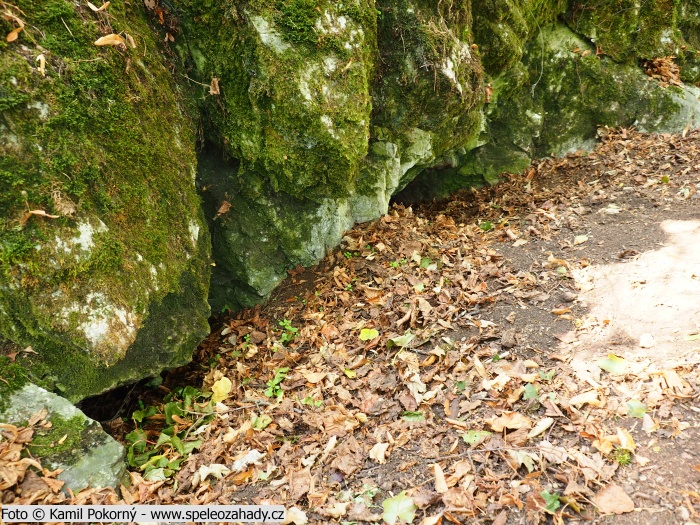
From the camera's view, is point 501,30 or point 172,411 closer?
point 172,411

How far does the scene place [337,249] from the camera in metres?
5.88

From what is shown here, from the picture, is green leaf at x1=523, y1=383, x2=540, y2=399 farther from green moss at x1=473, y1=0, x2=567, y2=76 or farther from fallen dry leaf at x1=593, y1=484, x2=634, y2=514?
green moss at x1=473, y1=0, x2=567, y2=76

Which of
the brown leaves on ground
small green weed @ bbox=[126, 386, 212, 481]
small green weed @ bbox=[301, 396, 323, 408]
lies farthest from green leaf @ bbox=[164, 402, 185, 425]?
small green weed @ bbox=[301, 396, 323, 408]

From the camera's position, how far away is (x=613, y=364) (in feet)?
10.7

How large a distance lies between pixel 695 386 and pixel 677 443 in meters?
0.48

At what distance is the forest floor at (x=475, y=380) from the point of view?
2.74m

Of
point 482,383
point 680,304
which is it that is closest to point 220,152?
point 482,383

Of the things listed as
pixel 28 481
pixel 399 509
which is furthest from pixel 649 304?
pixel 28 481

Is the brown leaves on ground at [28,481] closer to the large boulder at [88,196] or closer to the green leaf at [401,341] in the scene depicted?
the large boulder at [88,196]

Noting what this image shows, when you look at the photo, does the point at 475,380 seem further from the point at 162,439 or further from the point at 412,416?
the point at 162,439

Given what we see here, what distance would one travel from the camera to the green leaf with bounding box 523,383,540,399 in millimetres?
3247

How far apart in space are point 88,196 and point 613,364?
4.14m

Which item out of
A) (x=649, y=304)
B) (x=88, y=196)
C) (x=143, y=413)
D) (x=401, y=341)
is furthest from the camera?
(x=143, y=413)

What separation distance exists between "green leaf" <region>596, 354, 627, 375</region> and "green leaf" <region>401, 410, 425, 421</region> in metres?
1.38
